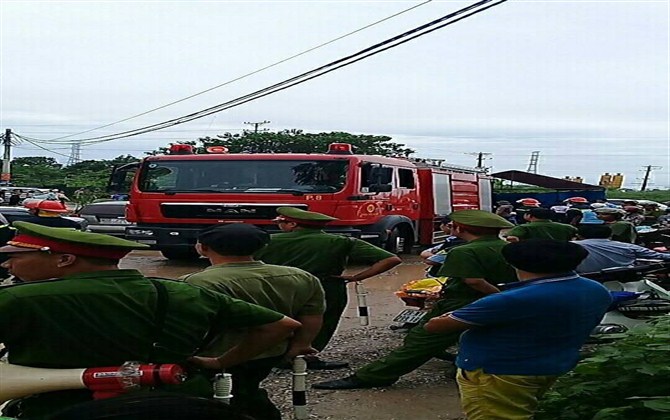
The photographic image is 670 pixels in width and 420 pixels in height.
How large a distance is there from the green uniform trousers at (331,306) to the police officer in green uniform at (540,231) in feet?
5.18

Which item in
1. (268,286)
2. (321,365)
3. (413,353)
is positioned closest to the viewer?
(268,286)

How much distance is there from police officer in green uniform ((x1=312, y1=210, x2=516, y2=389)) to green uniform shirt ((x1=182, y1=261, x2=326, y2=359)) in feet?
4.44

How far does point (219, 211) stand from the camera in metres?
14.0

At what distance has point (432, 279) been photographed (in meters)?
7.87

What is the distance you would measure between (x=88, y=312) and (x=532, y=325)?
1.98m

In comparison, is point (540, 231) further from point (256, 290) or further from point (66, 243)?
point (66, 243)

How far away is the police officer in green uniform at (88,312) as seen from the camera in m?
2.66

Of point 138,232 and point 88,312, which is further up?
point 88,312

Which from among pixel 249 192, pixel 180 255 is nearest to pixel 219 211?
pixel 249 192

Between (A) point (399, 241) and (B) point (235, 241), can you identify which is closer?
(B) point (235, 241)

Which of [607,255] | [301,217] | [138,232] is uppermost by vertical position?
[301,217]

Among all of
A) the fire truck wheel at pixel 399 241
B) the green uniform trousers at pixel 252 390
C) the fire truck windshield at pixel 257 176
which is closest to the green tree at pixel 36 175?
the fire truck wheel at pixel 399 241

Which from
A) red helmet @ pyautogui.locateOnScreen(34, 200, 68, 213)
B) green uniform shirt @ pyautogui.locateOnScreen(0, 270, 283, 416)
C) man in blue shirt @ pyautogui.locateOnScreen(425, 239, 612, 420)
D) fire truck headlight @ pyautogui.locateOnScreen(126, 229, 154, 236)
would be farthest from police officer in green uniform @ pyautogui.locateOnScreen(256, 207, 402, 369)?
fire truck headlight @ pyautogui.locateOnScreen(126, 229, 154, 236)

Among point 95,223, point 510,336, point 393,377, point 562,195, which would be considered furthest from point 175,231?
point 562,195
